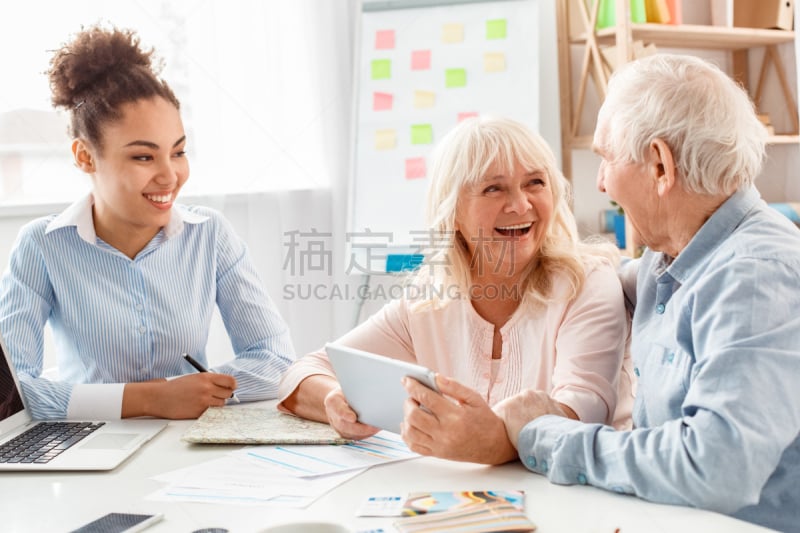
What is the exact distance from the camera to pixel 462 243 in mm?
1870

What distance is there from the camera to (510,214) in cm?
172

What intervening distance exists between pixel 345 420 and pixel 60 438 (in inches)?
20.0

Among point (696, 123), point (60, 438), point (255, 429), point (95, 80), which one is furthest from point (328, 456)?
point (95, 80)

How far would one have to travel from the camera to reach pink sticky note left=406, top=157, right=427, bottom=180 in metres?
3.38

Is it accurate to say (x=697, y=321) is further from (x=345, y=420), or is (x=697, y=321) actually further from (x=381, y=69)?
(x=381, y=69)

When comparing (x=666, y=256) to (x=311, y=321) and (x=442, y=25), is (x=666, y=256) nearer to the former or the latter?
(x=442, y=25)

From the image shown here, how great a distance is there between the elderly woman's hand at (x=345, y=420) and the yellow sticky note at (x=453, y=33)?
2.22 meters

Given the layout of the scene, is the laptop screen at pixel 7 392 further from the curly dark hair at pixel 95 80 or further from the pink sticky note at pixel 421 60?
the pink sticky note at pixel 421 60

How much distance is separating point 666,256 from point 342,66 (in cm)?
264

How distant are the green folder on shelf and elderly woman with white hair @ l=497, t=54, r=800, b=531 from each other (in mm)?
2360

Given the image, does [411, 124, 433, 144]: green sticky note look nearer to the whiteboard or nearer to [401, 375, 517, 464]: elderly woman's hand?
the whiteboard

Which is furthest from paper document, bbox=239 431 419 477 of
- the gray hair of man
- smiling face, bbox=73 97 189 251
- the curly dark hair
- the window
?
the window

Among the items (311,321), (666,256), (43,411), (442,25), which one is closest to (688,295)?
(666,256)

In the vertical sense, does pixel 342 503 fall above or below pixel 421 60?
below
